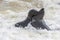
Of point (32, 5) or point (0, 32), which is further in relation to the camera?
point (32, 5)

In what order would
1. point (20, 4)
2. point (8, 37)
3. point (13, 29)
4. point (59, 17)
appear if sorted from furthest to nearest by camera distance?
1. point (20, 4)
2. point (59, 17)
3. point (13, 29)
4. point (8, 37)

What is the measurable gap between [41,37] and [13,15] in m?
1.57

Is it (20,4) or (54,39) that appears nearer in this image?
(54,39)

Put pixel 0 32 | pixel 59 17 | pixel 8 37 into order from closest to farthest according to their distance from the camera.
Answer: pixel 8 37 < pixel 0 32 < pixel 59 17

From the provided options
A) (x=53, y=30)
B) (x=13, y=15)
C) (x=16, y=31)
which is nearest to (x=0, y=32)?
(x=16, y=31)

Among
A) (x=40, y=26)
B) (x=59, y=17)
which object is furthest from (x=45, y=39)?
(x=59, y=17)

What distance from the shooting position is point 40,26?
3096 mm

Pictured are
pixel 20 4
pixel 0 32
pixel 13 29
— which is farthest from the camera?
pixel 20 4

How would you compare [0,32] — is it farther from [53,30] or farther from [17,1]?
[17,1]

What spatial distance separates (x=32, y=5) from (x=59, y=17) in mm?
1383

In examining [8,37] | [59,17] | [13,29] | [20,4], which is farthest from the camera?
[20,4]

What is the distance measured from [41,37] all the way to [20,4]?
2638 mm

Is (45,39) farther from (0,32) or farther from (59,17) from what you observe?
(59,17)

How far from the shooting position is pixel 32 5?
17.5 feet
